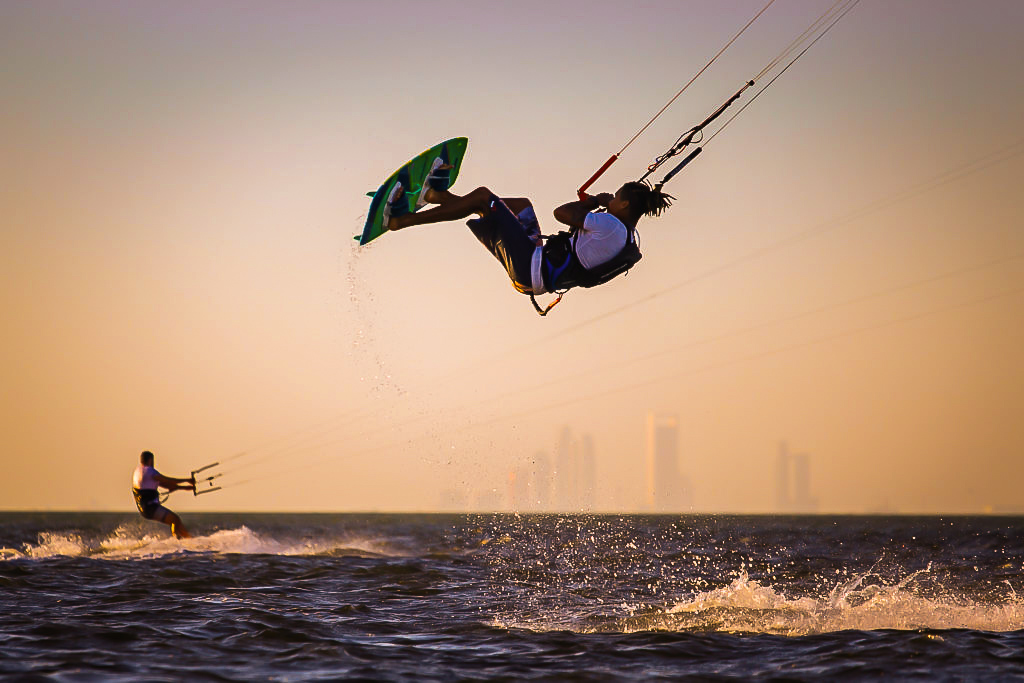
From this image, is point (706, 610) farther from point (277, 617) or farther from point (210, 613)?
point (210, 613)

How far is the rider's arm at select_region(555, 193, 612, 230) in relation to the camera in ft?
26.6

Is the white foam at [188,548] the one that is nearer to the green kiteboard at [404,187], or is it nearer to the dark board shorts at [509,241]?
the green kiteboard at [404,187]

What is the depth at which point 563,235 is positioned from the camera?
8172mm

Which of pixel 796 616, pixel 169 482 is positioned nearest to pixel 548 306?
pixel 796 616

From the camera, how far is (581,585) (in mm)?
15945

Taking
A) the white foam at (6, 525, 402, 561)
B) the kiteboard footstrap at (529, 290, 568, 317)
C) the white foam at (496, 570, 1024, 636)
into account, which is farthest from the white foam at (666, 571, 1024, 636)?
the white foam at (6, 525, 402, 561)

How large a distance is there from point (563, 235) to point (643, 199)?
770 millimetres

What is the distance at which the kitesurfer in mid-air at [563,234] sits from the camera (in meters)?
7.98

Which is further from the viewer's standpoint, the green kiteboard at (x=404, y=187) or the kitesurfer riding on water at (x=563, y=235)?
the green kiteboard at (x=404, y=187)

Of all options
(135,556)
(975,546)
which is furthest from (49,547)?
(975,546)

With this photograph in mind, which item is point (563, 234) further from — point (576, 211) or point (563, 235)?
point (576, 211)

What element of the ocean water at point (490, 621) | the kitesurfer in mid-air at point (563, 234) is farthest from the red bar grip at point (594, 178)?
the ocean water at point (490, 621)

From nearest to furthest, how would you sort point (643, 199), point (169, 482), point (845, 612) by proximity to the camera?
point (643, 199)
point (845, 612)
point (169, 482)

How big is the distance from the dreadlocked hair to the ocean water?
164 inches
